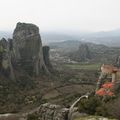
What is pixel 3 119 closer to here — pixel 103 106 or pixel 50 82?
pixel 103 106

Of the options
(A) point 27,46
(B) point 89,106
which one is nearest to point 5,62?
(A) point 27,46

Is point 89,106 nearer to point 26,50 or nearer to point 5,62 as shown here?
point 5,62

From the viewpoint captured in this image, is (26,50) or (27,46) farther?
(27,46)

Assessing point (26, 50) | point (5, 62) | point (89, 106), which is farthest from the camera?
point (26, 50)

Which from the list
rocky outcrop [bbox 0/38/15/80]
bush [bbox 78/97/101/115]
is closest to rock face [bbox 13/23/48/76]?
rocky outcrop [bbox 0/38/15/80]

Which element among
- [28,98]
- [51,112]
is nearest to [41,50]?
[28,98]

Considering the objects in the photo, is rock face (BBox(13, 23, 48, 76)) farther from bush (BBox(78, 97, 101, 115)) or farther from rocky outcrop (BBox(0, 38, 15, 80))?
bush (BBox(78, 97, 101, 115))

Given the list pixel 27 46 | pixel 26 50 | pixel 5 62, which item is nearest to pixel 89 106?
pixel 5 62

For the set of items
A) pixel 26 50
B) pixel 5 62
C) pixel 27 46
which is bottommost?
pixel 5 62

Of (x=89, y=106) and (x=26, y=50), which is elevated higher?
(x=89, y=106)

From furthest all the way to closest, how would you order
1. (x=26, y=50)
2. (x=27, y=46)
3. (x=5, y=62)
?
(x=27, y=46) < (x=26, y=50) < (x=5, y=62)
